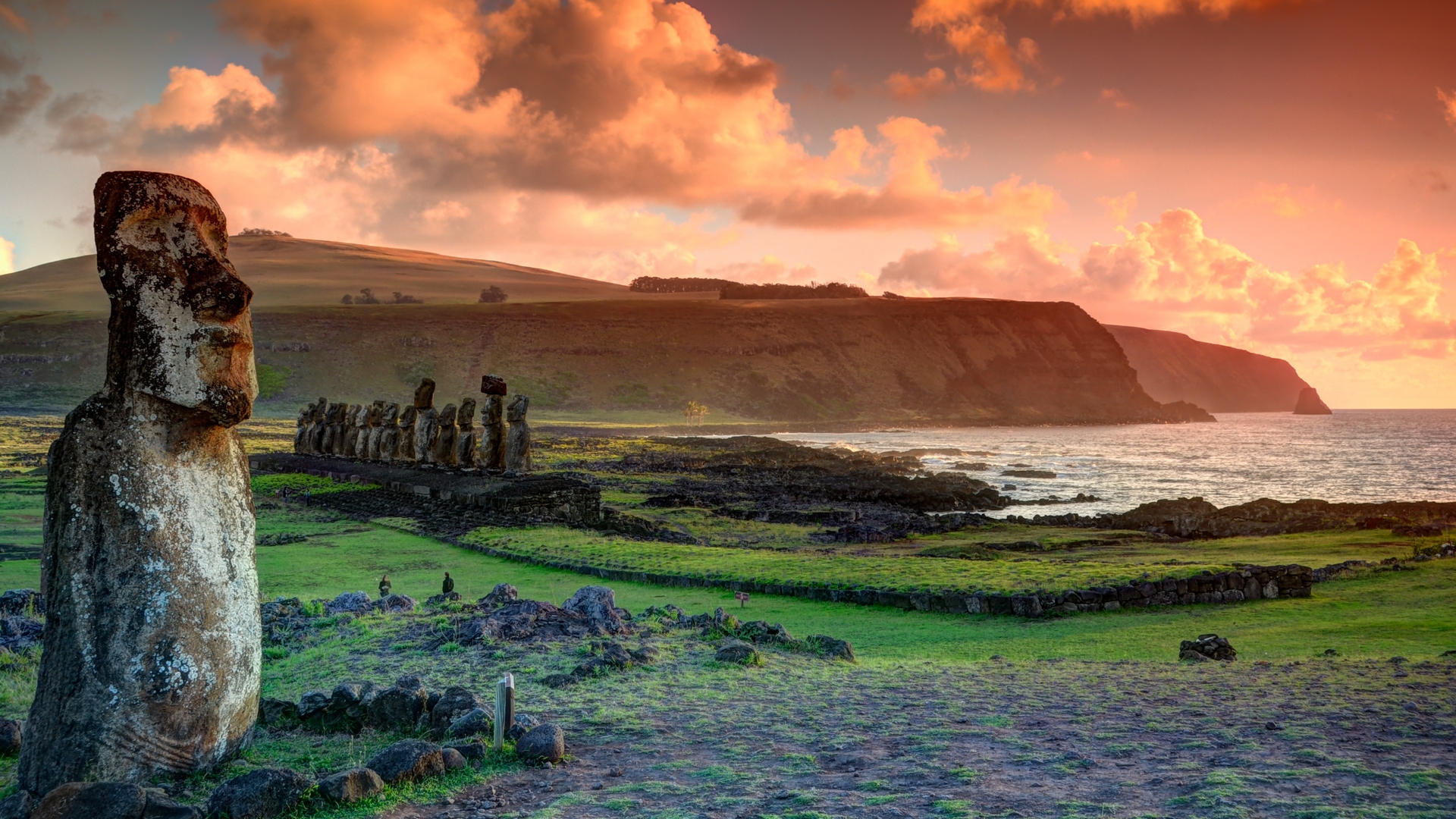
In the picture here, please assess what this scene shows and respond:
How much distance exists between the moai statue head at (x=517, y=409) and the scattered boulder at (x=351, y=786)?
23.2 m

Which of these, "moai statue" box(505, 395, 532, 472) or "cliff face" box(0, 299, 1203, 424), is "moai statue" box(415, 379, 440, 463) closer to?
"moai statue" box(505, 395, 532, 472)

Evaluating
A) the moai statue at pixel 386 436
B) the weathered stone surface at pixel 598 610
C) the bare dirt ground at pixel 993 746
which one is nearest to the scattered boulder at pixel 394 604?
the weathered stone surface at pixel 598 610

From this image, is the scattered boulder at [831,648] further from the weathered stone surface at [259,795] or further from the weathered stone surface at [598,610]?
the weathered stone surface at [259,795]

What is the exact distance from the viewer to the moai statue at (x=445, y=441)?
30.8 meters

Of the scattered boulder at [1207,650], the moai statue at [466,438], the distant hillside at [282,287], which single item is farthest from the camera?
the distant hillside at [282,287]

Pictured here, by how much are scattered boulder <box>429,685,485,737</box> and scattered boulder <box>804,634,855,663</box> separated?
4762mm

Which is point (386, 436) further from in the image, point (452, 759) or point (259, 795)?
point (259, 795)

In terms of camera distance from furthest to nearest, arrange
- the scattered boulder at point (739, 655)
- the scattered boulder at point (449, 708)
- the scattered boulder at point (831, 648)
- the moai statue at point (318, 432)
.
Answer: the moai statue at point (318, 432) → the scattered boulder at point (831, 648) → the scattered boulder at point (739, 655) → the scattered boulder at point (449, 708)

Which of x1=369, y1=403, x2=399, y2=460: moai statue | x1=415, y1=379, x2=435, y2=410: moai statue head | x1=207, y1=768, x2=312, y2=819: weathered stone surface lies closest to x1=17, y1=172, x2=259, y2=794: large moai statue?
x1=207, y1=768, x2=312, y2=819: weathered stone surface

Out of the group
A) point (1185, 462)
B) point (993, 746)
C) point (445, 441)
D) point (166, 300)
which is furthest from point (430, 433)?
point (1185, 462)

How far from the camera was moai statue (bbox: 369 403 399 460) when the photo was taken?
33.8m

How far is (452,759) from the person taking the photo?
21.3ft

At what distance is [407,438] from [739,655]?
25813 millimetres

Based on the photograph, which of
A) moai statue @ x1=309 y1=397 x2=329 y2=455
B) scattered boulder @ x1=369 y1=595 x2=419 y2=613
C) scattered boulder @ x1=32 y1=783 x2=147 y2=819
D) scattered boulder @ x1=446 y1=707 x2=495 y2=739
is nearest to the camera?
scattered boulder @ x1=32 y1=783 x2=147 y2=819
